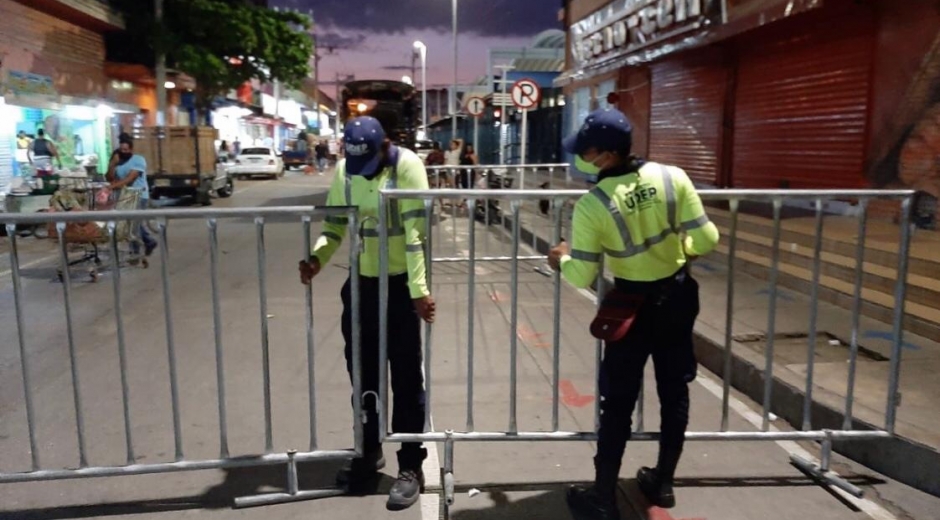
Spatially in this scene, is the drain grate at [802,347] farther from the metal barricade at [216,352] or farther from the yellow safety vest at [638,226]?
the metal barricade at [216,352]

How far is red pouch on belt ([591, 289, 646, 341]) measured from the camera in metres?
3.49

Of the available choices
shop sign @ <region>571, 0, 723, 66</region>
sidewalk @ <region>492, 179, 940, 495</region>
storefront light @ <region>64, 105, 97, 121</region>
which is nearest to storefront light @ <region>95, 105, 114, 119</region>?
storefront light @ <region>64, 105, 97, 121</region>

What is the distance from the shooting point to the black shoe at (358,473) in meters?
4.10

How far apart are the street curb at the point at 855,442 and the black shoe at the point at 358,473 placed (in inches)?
109

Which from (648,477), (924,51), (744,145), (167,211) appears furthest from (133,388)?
(744,145)

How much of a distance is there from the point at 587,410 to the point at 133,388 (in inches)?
134

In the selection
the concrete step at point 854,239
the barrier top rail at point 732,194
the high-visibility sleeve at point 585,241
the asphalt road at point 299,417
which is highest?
the barrier top rail at point 732,194

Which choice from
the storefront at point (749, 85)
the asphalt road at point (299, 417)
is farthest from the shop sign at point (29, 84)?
the storefront at point (749, 85)

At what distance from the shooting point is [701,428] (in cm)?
508

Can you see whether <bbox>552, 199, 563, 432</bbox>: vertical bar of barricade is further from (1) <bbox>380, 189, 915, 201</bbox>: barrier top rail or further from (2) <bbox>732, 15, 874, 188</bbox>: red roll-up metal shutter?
(2) <bbox>732, 15, 874, 188</bbox>: red roll-up metal shutter

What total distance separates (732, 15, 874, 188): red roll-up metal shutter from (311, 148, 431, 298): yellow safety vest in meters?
8.69

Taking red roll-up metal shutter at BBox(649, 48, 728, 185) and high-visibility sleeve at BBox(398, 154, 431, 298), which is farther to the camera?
red roll-up metal shutter at BBox(649, 48, 728, 185)

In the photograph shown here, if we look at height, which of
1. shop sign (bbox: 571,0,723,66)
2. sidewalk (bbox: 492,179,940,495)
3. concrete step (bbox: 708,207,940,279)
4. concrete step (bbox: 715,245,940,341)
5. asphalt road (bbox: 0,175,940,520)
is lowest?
asphalt road (bbox: 0,175,940,520)

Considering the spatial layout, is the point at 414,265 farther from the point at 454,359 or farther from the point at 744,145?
the point at 744,145
